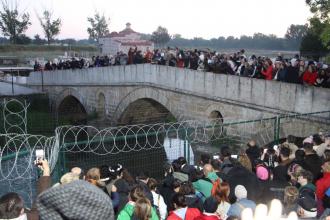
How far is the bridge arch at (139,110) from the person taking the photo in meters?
21.0

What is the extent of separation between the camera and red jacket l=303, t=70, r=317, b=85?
12117 millimetres

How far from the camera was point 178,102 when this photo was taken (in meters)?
18.0

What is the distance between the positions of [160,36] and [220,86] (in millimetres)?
50578

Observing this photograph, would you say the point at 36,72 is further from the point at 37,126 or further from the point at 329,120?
the point at 329,120

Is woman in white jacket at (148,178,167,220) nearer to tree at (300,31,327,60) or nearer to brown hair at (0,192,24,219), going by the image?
brown hair at (0,192,24,219)

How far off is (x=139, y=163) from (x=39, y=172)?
10440 mm

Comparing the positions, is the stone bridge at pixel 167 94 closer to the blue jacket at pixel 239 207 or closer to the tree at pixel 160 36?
the blue jacket at pixel 239 207

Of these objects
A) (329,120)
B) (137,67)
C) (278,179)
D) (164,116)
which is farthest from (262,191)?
(164,116)

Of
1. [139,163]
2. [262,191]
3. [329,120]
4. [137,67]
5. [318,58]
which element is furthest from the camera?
[318,58]

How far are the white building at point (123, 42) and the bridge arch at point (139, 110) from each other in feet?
55.9

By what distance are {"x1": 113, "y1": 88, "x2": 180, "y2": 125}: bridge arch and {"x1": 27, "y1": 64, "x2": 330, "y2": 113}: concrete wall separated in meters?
0.80

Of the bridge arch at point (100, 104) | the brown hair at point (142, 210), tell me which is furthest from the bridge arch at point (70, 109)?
the brown hair at point (142, 210)

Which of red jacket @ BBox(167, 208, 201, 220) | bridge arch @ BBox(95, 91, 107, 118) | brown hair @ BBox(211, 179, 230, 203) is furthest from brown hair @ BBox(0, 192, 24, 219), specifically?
bridge arch @ BBox(95, 91, 107, 118)

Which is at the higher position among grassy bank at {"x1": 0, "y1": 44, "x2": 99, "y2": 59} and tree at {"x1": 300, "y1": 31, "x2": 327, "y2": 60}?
tree at {"x1": 300, "y1": 31, "x2": 327, "y2": 60}
